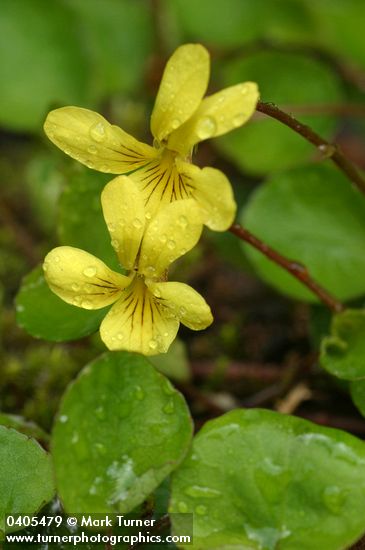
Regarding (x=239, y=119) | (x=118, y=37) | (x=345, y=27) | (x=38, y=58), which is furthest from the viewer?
(x=118, y=37)

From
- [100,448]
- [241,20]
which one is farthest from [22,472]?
[241,20]

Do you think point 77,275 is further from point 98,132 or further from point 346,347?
point 346,347

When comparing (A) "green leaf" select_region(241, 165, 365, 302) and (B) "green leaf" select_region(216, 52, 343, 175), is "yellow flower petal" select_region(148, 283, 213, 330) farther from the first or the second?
(B) "green leaf" select_region(216, 52, 343, 175)

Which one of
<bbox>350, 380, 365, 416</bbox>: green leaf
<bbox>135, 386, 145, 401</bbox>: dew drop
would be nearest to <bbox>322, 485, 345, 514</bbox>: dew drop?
<bbox>350, 380, 365, 416</bbox>: green leaf

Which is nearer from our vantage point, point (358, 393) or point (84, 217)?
point (358, 393)

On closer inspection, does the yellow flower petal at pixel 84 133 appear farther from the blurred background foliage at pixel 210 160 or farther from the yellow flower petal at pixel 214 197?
the blurred background foliage at pixel 210 160

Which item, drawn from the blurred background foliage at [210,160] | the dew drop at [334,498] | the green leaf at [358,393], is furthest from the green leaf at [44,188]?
the dew drop at [334,498]

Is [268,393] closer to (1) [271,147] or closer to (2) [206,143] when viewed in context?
(1) [271,147]
